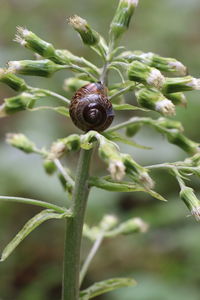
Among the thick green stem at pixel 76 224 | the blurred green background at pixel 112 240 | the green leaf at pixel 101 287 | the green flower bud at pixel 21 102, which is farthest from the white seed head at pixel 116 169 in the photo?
the blurred green background at pixel 112 240

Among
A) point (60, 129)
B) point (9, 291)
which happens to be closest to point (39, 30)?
point (60, 129)

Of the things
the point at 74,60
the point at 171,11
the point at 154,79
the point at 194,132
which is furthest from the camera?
the point at 171,11

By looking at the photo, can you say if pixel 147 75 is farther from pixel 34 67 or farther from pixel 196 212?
pixel 196 212

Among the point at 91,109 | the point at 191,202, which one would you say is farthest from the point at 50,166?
the point at 191,202

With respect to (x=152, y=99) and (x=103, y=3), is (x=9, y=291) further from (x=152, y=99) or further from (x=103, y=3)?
(x=103, y=3)

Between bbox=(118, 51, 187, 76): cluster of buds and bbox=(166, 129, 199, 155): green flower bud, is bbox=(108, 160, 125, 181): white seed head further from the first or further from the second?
bbox=(166, 129, 199, 155): green flower bud

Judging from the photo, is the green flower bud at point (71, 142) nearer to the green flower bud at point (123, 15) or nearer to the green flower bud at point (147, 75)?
the green flower bud at point (147, 75)

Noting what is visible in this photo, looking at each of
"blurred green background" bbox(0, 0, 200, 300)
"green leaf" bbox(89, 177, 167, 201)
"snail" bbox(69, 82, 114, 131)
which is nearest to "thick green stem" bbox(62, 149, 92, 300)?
"green leaf" bbox(89, 177, 167, 201)
